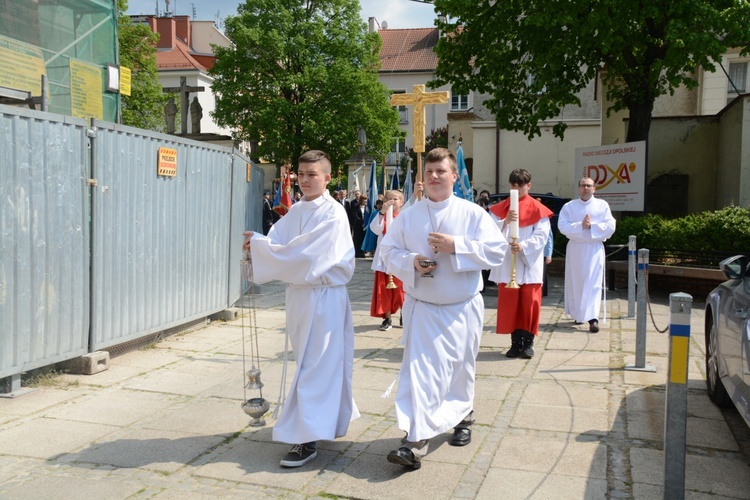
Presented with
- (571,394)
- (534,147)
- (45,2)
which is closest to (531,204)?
(571,394)

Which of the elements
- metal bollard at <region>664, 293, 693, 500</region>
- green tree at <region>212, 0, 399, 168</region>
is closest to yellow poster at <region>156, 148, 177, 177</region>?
metal bollard at <region>664, 293, 693, 500</region>

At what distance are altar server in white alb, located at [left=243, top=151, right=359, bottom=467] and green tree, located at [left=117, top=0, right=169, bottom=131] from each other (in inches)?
1321

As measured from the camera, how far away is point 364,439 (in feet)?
16.8

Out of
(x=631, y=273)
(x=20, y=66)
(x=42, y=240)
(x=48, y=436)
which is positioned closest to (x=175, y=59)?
(x=20, y=66)

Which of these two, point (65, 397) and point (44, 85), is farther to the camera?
point (44, 85)

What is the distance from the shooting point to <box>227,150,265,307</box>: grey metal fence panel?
10.1 m

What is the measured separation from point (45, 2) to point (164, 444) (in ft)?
30.8

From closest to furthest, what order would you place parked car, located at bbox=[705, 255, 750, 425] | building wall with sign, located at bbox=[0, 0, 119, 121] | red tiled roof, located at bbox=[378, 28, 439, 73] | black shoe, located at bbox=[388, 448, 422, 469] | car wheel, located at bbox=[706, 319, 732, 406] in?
black shoe, located at bbox=[388, 448, 422, 469] < parked car, located at bbox=[705, 255, 750, 425] < car wheel, located at bbox=[706, 319, 732, 406] < building wall with sign, located at bbox=[0, 0, 119, 121] < red tiled roof, located at bbox=[378, 28, 439, 73]

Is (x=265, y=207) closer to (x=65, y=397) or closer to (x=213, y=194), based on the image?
(x=213, y=194)

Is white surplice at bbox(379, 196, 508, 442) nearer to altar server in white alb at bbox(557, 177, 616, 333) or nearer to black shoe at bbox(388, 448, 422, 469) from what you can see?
black shoe at bbox(388, 448, 422, 469)

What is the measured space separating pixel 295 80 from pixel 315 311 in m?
35.1

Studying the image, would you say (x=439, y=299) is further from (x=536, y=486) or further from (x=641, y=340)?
(x=641, y=340)

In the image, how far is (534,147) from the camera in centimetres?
2630

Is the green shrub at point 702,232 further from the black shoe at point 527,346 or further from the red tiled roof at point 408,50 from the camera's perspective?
the red tiled roof at point 408,50
